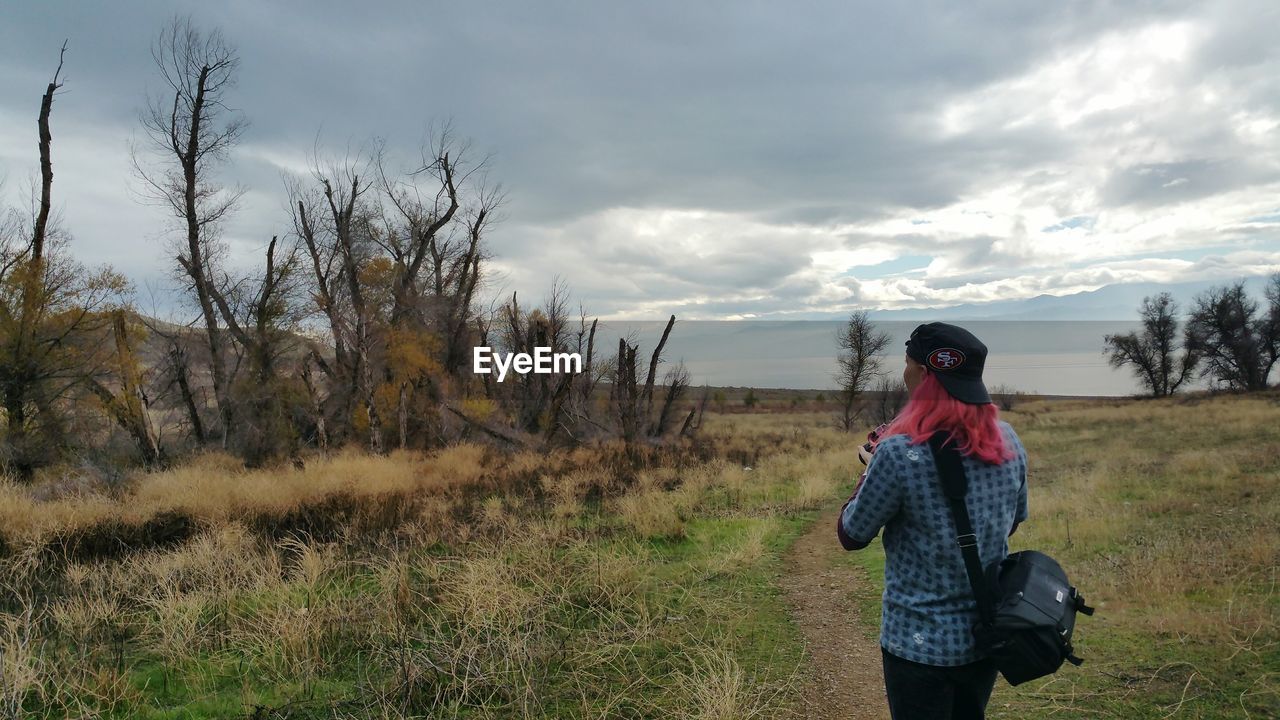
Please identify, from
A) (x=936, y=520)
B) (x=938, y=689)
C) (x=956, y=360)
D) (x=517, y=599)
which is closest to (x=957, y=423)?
(x=956, y=360)

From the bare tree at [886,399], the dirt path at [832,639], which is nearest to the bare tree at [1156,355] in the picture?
the bare tree at [886,399]

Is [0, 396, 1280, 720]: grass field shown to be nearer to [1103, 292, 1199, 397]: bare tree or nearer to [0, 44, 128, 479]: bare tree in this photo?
[0, 44, 128, 479]: bare tree

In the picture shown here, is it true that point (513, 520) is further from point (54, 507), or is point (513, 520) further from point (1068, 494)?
point (1068, 494)

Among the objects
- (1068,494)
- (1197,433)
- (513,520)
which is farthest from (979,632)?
(1197,433)

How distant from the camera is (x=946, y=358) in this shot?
91.2 inches

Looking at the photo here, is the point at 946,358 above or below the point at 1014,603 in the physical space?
above

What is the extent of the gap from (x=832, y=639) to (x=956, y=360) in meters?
4.21

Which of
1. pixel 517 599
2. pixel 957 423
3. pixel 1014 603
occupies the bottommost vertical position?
pixel 517 599

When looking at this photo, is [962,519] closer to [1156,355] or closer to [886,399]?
[886,399]

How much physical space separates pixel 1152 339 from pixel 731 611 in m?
63.6

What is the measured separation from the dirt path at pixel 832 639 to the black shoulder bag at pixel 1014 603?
2.59 metres

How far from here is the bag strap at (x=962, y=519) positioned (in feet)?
7.21

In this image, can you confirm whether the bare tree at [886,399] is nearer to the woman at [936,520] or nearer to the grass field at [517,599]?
the grass field at [517,599]

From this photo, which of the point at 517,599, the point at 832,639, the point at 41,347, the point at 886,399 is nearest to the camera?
the point at 832,639
